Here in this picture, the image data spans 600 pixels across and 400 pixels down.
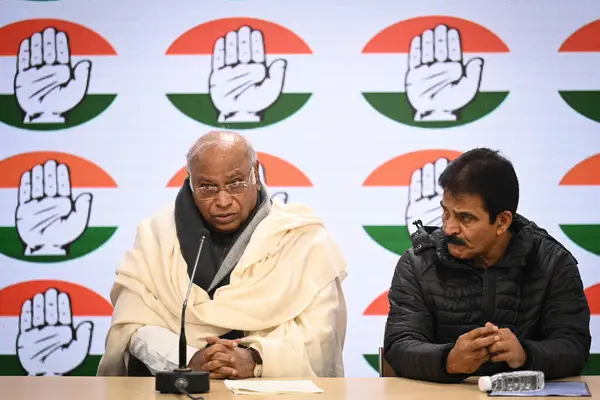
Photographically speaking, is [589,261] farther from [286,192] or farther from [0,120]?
[0,120]

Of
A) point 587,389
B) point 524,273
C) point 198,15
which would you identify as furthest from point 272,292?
point 198,15

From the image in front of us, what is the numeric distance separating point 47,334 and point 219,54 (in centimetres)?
175

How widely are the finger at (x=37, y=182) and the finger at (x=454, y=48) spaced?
89.2 inches

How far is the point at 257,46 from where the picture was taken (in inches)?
207

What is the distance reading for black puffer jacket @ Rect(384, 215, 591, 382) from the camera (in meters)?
3.68

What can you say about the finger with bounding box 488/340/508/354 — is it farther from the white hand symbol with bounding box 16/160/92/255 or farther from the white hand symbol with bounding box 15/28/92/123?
the white hand symbol with bounding box 15/28/92/123

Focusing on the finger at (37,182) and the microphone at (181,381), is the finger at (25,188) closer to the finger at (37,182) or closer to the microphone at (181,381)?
the finger at (37,182)

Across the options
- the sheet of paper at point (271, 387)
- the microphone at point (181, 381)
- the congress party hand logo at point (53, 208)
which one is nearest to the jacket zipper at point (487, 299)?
the sheet of paper at point (271, 387)

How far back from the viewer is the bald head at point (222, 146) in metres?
4.27

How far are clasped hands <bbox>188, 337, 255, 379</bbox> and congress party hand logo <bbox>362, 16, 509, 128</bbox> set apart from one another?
1.88 meters

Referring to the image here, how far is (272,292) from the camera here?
4.24m

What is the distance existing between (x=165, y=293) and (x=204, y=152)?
0.64 m

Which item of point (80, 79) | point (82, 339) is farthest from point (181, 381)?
point (80, 79)

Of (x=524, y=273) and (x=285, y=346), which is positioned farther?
(x=285, y=346)
